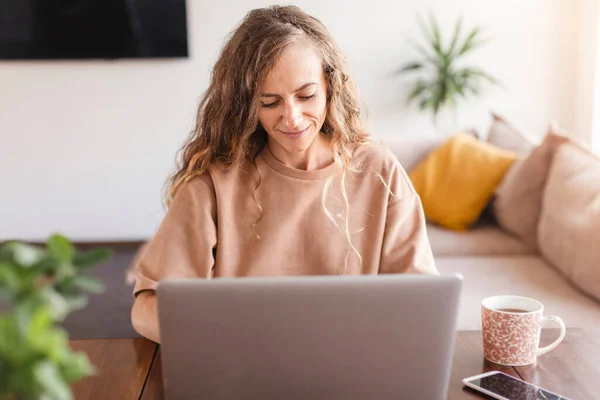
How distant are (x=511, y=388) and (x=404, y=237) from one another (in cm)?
48

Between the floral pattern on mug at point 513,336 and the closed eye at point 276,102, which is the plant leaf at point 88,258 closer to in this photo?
the floral pattern on mug at point 513,336

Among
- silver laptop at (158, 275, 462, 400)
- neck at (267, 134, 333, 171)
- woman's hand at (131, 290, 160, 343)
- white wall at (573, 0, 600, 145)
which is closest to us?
silver laptop at (158, 275, 462, 400)

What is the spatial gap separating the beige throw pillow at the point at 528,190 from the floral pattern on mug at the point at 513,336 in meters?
1.54

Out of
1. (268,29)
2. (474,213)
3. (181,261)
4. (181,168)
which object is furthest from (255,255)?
(474,213)

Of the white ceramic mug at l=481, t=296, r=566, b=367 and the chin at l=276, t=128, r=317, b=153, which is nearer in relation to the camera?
the white ceramic mug at l=481, t=296, r=566, b=367

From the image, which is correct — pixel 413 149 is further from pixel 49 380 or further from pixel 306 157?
pixel 49 380

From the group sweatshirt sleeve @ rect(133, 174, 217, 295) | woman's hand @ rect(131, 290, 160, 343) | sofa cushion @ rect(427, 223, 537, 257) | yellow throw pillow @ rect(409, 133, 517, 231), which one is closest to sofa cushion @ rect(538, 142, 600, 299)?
sofa cushion @ rect(427, 223, 537, 257)

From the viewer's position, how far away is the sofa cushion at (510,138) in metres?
2.99

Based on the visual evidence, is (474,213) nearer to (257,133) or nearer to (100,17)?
(257,133)

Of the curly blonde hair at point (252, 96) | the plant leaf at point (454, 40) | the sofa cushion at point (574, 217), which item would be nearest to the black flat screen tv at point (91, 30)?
the plant leaf at point (454, 40)

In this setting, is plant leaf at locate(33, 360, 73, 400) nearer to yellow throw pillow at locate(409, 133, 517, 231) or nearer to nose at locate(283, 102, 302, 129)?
nose at locate(283, 102, 302, 129)

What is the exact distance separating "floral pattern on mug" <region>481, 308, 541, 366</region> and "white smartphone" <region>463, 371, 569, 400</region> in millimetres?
54

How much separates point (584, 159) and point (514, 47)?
1.96 m

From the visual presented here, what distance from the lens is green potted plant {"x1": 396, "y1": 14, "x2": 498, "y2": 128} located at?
13.3 ft
